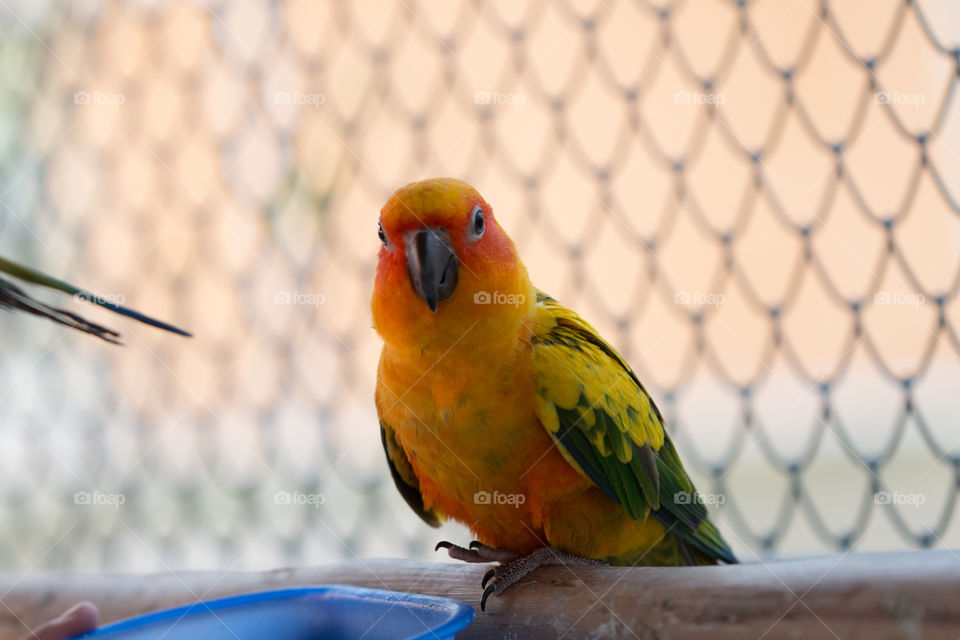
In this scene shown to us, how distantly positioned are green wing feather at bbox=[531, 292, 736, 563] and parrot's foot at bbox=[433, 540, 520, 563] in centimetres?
15

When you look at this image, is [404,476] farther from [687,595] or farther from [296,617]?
[687,595]

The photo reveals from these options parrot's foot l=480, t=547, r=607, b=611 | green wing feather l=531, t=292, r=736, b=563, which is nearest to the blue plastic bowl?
parrot's foot l=480, t=547, r=607, b=611

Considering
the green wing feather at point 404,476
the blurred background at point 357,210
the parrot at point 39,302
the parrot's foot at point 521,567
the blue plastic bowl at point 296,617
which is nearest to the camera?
the parrot at point 39,302

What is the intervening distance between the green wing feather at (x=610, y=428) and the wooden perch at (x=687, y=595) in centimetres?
13

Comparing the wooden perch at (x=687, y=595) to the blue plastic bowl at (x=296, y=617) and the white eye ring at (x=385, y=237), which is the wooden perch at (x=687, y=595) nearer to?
the blue plastic bowl at (x=296, y=617)

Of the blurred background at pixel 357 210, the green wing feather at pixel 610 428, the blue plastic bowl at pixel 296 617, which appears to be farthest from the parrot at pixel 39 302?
the blurred background at pixel 357 210

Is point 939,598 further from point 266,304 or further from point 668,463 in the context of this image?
point 266,304

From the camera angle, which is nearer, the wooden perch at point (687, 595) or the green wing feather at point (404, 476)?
the wooden perch at point (687, 595)

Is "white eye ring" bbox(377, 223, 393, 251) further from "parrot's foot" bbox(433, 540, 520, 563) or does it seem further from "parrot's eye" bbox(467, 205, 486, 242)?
"parrot's foot" bbox(433, 540, 520, 563)

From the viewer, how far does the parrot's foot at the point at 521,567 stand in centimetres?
81

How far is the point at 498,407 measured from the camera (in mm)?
845

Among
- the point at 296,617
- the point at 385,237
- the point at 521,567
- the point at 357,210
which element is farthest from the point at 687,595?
the point at 357,210

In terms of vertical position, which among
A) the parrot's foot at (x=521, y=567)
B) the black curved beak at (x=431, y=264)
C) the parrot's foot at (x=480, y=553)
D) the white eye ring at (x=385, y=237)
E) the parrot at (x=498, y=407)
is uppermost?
the white eye ring at (x=385, y=237)

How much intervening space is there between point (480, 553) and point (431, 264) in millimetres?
363
